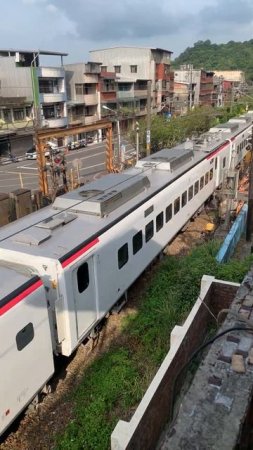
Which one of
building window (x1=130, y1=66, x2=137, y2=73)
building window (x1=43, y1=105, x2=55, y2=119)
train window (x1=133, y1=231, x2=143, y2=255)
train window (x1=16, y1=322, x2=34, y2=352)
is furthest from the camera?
building window (x1=130, y1=66, x2=137, y2=73)

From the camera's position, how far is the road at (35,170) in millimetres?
29497

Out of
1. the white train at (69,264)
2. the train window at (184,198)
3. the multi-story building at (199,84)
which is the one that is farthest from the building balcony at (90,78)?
the white train at (69,264)

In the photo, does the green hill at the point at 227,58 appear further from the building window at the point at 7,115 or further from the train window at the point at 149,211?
the train window at the point at 149,211

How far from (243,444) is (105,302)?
5.25m

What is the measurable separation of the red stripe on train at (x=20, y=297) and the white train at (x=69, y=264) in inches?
0.6

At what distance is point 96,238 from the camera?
8844 millimetres

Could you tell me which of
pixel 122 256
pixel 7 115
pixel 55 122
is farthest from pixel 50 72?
pixel 122 256

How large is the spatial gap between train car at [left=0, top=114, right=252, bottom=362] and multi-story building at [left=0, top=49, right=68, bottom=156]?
2834cm

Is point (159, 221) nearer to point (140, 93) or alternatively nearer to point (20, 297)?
point (20, 297)

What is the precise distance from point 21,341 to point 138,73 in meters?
62.1

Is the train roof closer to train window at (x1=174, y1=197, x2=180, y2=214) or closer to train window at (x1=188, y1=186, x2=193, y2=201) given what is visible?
train window at (x1=174, y1=197, x2=180, y2=214)

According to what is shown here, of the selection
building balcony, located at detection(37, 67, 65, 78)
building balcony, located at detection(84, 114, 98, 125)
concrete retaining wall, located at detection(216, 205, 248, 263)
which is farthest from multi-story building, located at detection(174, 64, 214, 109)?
concrete retaining wall, located at detection(216, 205, 248, 263)

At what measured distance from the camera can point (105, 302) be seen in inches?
376

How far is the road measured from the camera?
2950 cm
